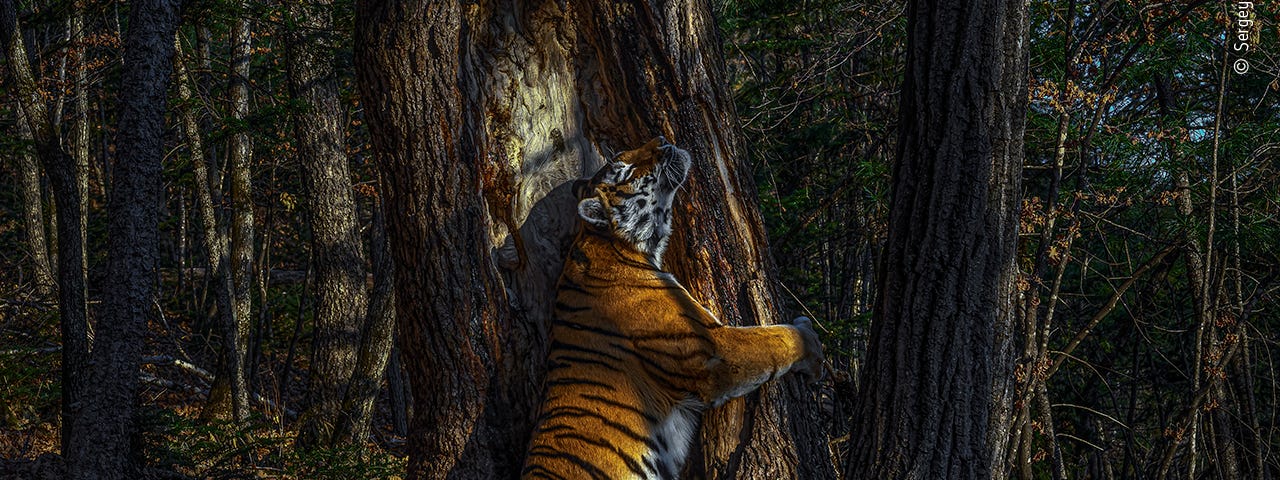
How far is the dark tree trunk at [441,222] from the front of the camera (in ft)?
12.1

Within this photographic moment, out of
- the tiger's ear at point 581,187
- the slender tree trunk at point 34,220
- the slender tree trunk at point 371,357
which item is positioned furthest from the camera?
the slender tree trunk at point 34,220

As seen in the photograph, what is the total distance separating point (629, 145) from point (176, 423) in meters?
5.01

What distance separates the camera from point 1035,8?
6789 mm

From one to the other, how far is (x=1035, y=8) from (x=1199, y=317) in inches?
101

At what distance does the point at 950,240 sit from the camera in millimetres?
3258

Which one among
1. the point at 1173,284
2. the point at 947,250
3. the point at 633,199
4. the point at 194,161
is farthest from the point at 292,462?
the point at 1173,284

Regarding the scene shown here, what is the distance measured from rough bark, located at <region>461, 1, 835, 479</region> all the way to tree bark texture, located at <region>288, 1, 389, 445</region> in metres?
6.22

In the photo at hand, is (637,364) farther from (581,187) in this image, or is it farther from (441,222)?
(441,222)

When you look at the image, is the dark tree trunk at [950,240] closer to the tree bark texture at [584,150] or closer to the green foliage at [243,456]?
the tree bark texture at [584,150]

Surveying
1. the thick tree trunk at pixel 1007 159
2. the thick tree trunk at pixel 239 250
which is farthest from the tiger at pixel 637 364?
the thick tree trunk at pixel 239 250

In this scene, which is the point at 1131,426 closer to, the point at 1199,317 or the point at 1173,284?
the point at 1199,317

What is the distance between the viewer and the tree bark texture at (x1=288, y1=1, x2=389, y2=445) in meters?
9.52

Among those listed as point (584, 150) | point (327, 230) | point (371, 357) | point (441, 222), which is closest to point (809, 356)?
point (584, 150)

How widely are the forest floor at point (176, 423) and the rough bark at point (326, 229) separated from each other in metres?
0.57
